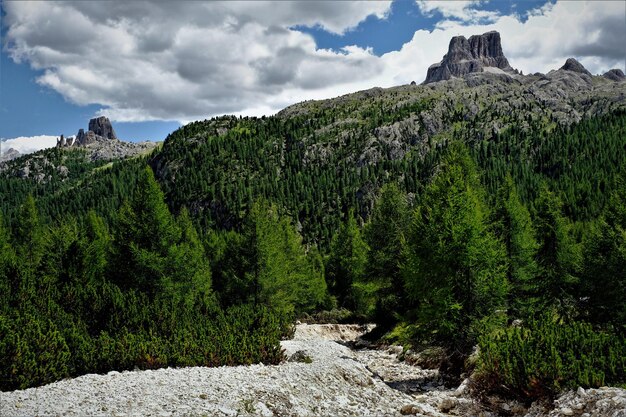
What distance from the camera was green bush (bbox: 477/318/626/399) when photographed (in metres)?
12.3

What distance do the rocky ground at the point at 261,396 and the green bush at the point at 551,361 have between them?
0.65 meters

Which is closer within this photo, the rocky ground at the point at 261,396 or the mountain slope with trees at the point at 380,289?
the rocky ground at the point at 261,396

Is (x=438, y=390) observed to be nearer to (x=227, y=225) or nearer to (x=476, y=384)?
(x=476, y=384)

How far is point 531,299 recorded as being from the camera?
29062 millimetres

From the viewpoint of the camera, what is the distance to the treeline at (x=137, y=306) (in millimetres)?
13227

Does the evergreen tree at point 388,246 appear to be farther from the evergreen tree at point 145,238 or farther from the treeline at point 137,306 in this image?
the evergreen tree at point 145,238

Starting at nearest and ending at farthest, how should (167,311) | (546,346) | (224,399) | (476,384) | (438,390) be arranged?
(224,399) → (546,346) → (476,384) → (438,390) → (167,311)

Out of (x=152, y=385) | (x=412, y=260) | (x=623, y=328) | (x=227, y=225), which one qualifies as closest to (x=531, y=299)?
(x=623, y=328)

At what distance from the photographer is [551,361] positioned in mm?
12875

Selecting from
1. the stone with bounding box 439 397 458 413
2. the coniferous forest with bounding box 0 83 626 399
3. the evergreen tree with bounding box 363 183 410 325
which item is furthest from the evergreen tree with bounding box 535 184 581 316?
the stone with bounding box 439 397 458 413

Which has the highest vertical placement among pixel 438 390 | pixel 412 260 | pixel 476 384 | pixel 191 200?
pixel 191 200

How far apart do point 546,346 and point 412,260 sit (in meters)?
7.94

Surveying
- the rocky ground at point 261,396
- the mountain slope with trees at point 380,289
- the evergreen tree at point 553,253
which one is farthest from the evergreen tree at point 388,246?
the rocky ground at point 261,396

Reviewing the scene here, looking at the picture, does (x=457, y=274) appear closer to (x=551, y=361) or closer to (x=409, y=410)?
(x=551, y=361)
